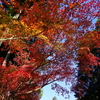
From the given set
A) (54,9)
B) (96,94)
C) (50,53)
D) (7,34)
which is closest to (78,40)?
(50,53)

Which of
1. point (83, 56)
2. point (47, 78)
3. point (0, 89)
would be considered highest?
point (83, 56)

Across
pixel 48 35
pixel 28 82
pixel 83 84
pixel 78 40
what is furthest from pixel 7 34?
pixel 83 84

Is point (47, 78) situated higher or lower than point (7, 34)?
lower

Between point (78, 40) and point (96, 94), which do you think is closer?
point (78, 40)

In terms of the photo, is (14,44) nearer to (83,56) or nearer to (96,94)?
(83,56)

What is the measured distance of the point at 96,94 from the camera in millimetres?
11438

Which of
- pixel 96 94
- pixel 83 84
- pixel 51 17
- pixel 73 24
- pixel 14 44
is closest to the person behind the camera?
pixel 51 17

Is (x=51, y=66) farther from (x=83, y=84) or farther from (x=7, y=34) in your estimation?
(x=83, y=84)

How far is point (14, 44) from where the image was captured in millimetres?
10102

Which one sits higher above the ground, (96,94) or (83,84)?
(83,84)

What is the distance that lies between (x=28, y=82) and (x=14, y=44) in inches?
175

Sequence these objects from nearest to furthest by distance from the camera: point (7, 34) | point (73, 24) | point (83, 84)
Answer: point (73, 24) → point (7, 34) → point (83, 84)

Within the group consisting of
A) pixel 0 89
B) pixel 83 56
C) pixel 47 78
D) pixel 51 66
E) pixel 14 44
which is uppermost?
pixel 14 44

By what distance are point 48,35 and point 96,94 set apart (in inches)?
340
